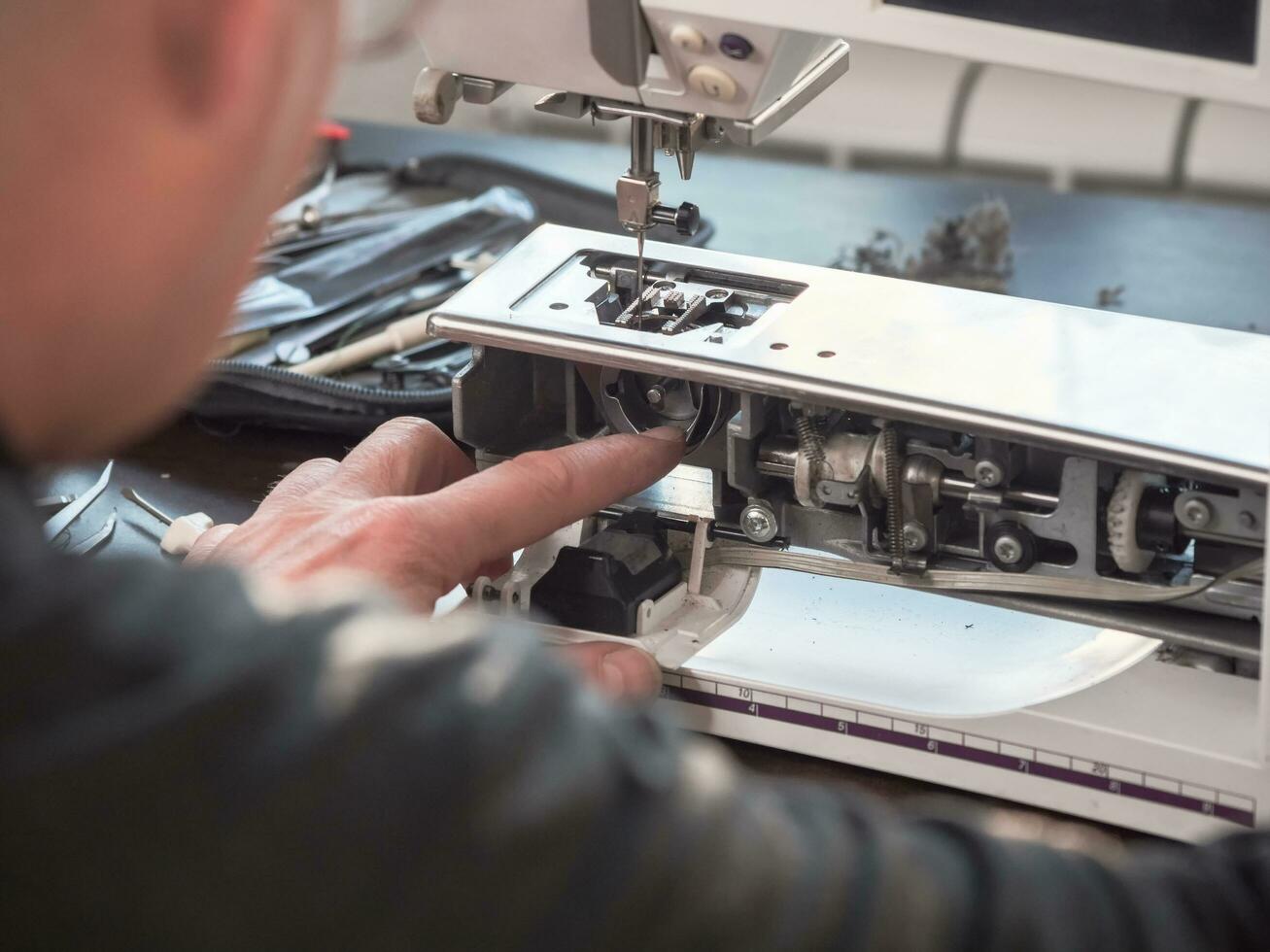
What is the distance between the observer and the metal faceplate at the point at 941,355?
55.4 inches

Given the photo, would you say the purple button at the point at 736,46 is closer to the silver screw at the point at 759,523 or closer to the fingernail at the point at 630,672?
the silver screw at the point at 759,523

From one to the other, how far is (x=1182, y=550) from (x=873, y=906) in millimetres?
949

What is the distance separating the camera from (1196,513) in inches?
56.7

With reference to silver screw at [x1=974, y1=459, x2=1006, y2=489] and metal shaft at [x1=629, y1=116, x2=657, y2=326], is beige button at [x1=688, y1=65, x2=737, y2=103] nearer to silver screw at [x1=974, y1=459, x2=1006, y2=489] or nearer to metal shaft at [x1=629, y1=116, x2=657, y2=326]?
metal shaft at [x1=629, y1=116, x2=657, y2=326]

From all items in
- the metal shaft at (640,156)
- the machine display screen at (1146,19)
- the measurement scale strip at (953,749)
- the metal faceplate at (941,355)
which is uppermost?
the machine display screen at (1146,19)

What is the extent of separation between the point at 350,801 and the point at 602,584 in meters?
1.01

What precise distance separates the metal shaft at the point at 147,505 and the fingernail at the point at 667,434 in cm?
62

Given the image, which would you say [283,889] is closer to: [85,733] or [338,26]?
[85,733]

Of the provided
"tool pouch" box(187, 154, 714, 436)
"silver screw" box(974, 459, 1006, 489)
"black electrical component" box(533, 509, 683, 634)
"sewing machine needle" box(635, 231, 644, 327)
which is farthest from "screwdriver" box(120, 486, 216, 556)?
"silver screw" box(974, 459, 1006, 489)

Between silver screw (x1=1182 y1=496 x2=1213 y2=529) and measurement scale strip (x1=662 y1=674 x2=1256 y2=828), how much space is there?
0.22 m

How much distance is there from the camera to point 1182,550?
1.51 m

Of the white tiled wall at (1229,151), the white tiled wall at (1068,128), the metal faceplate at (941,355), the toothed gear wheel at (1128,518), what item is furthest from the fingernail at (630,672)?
the white tiled wall at (1229,151)

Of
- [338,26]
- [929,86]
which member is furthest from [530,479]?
[929,86]

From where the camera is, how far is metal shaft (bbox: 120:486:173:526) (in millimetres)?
1926
